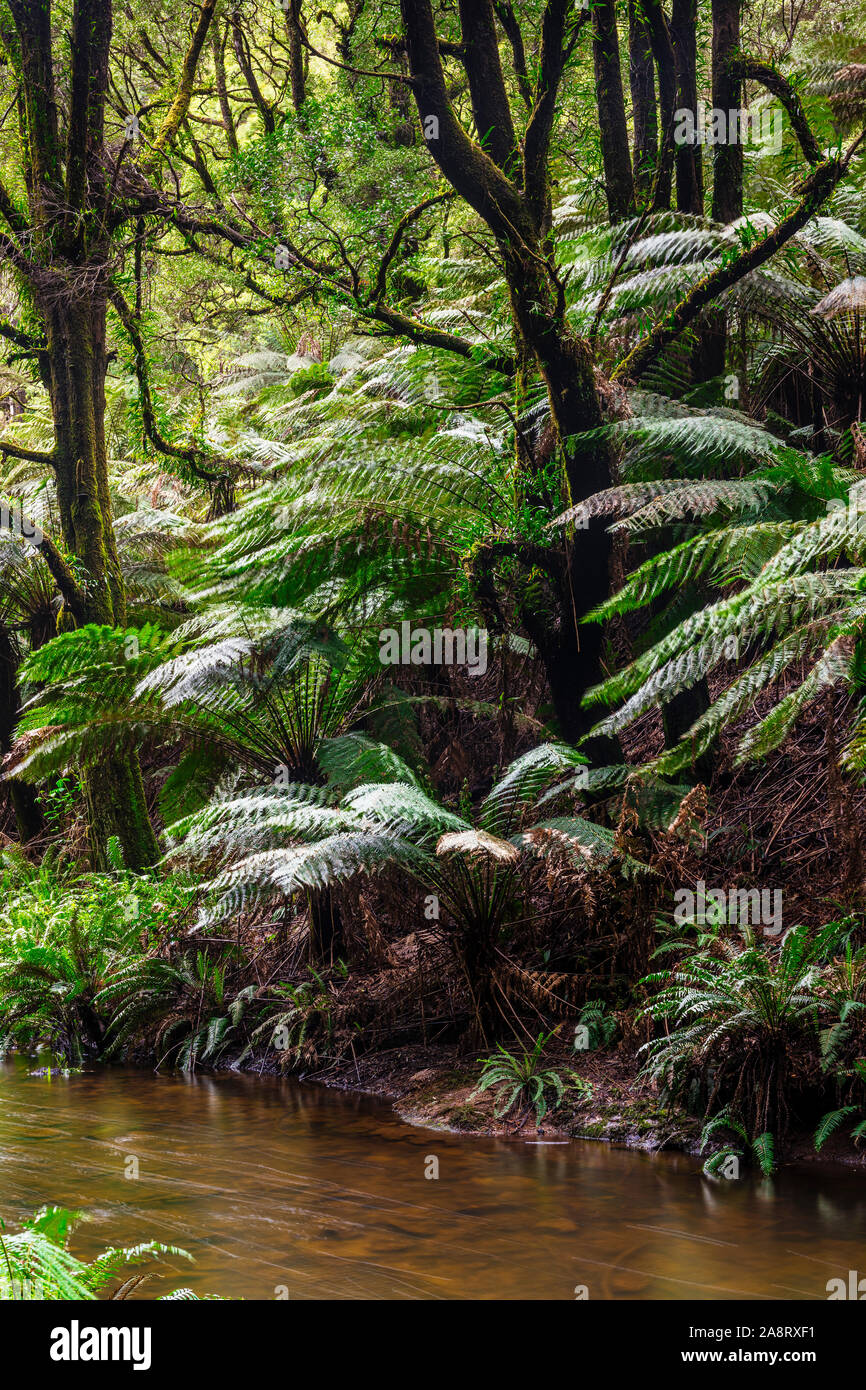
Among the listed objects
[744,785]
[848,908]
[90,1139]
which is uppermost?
[744,785]

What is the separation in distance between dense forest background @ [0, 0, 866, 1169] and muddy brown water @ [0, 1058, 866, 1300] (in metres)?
0.38

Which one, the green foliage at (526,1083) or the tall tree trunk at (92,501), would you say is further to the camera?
the tall tree trunk at (92,501)

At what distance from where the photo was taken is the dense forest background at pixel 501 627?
4.54 meters

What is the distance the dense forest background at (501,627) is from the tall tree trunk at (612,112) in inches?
1.1

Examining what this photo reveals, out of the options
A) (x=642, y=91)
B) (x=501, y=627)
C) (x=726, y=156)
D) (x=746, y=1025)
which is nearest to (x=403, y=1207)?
(x=746, y=1025)

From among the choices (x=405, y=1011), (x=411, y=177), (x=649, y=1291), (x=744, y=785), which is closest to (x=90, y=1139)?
(x=405, y=1011)

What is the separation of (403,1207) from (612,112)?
6.01 metres

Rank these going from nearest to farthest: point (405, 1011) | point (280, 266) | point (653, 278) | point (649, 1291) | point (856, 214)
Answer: point (649, 1291), point (405, 1011), point (653, 278), point (280, 266), point (856, 214)

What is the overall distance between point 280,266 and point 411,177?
14.4 ft

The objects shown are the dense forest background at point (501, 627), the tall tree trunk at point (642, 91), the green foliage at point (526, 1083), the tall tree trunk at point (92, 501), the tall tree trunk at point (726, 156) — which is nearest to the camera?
the green foliage at point (526, 1083)

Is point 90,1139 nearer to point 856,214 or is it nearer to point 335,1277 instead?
point 335,1277

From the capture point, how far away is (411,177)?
10.6m

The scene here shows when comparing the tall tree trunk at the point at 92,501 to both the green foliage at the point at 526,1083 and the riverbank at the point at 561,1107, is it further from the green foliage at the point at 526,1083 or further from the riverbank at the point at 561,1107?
the green foliage at the point at 526,1083

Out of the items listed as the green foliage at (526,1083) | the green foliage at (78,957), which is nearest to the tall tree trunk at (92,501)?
the green foliage at (78,957)
